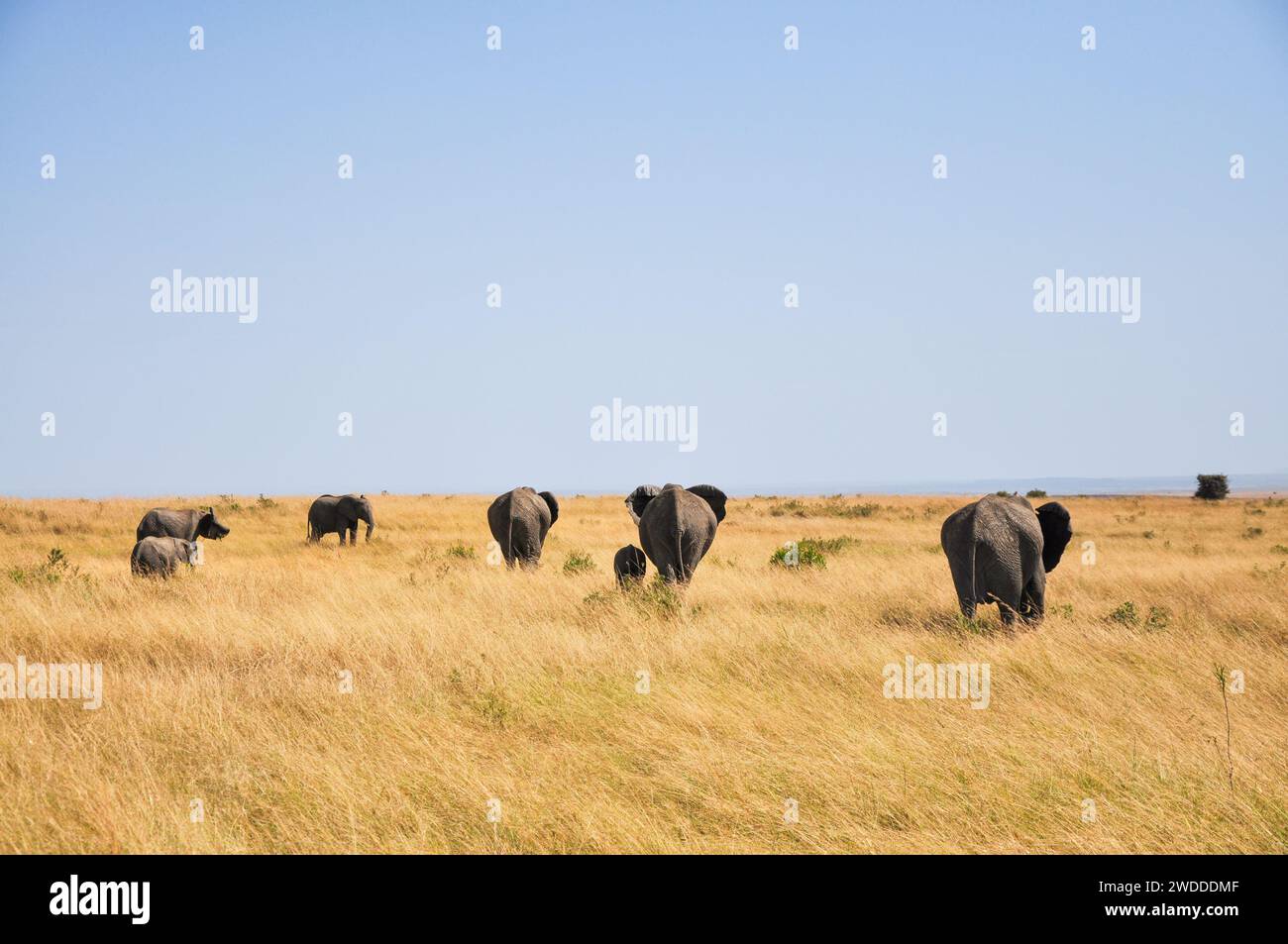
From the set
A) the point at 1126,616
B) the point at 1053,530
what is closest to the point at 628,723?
the point at 1053,530

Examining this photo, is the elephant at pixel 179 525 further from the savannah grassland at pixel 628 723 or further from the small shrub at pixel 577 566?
the small shrub at pixel 577 566

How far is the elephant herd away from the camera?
36.0 ft

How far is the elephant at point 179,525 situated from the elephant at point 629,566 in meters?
9.73

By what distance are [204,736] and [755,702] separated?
4.56 m

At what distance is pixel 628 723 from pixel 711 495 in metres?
8.95

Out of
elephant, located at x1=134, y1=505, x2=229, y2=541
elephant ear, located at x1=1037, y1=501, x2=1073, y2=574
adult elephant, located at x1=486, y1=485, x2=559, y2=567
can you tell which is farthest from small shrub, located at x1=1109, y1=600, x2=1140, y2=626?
elephant, located at x1=134, y1=505, x2=229, y2=541

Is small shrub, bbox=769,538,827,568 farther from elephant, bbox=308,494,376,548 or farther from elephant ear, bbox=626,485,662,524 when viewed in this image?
elephant, bbox=308,494,376,548

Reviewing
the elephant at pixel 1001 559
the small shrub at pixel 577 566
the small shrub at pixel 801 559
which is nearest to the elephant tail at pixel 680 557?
the small shrub at pixel 577 566

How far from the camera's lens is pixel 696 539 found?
45.7 ft

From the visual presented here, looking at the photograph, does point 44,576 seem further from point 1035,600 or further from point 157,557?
point 1035,600

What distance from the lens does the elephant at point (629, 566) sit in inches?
546
